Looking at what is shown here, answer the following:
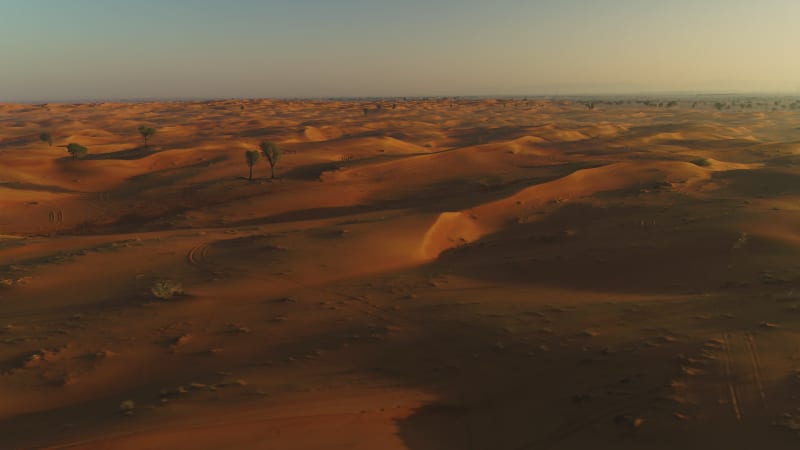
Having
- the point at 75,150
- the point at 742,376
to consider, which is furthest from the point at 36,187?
the point at 742,376

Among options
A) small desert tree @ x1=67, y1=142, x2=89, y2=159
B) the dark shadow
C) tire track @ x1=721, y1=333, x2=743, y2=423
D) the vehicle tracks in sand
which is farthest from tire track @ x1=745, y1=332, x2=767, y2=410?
small desert tree @ x1=67, y1=142, x2=89, y2=159

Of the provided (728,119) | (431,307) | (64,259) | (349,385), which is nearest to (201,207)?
(64,259)

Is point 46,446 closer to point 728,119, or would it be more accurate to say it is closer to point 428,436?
point 428,436

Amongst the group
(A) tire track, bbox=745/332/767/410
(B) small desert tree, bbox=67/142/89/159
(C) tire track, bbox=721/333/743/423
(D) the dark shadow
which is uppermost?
(B) small desert tree, bbox=67/142/89/159

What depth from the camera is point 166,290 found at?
11.8m

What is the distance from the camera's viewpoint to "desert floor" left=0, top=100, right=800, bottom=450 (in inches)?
247

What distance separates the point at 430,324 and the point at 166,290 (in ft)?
21.9

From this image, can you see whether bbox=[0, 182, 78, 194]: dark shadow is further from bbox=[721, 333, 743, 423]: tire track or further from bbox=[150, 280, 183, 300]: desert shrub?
bbox=[721, 333, 743, 423]: tire track

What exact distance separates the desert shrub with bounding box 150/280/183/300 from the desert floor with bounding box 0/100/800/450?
0.23 meters

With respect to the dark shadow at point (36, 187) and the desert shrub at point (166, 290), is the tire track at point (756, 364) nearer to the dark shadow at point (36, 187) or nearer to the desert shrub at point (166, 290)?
the desert shrub at point (166, 290)

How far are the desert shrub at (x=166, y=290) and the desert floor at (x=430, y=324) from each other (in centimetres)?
23

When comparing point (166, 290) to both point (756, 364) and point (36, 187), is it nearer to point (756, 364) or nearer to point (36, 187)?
point (756, 364)

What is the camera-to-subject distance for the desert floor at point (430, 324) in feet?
20.6

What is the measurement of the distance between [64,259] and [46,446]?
11143 millimetres
